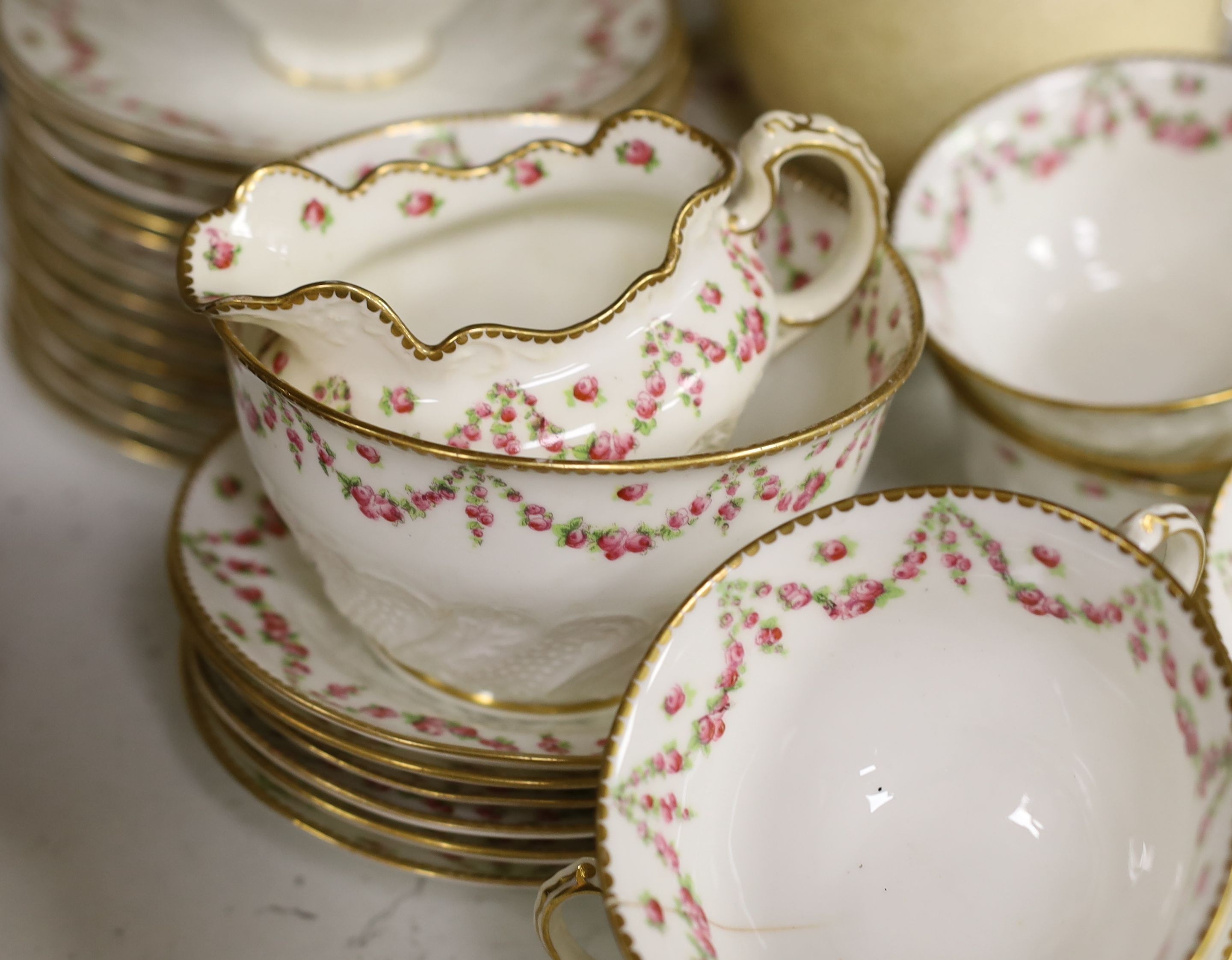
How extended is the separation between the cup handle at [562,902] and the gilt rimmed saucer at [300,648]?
0.07 metres

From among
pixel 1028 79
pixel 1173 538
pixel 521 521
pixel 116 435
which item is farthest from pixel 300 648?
pixel 1028 79

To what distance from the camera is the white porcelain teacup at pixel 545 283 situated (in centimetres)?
50

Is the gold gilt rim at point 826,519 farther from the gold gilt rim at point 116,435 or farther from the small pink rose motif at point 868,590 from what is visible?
the gold gilt rim at point 116,435

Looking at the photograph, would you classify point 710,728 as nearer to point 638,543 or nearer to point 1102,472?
point 638,543

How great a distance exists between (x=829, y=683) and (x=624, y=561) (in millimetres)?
112

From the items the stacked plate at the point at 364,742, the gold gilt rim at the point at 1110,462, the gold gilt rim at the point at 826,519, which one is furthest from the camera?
the gold gilt rim at the point at 1110,462

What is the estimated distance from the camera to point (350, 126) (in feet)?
2.44

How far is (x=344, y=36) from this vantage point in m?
0.75

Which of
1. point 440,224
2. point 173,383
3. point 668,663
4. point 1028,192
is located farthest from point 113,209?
point 1028,192

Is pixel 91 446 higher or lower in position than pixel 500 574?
lower

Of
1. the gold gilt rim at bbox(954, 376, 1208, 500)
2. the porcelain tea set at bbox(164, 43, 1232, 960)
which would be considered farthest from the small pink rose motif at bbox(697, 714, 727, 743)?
the gold gilt rim at bbox(954, 376, 1208, 500)

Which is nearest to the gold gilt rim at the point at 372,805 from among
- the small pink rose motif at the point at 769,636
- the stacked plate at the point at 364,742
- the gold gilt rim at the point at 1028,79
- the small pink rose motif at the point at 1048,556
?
the stacked plate at the point at 364,742

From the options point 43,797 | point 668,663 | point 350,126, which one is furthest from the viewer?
point 350,126

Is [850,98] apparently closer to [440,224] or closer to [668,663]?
[440,224]
